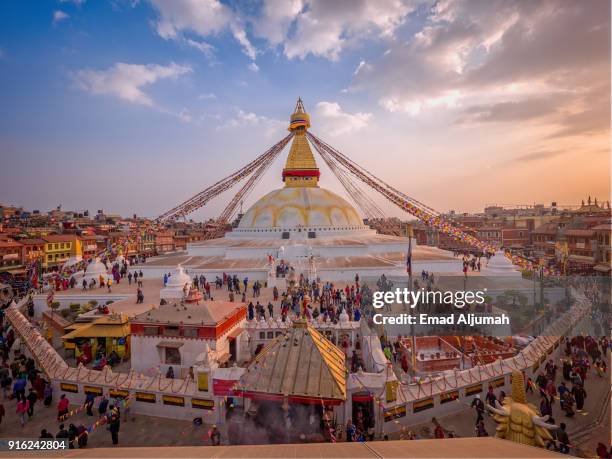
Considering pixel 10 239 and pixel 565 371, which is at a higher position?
pixel 10 239

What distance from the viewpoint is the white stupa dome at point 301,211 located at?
1013 inches

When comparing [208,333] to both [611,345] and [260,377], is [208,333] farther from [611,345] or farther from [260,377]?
[611,345]

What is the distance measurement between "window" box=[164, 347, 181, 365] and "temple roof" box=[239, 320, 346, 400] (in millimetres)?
4908

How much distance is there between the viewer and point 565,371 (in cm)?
Answer: 805

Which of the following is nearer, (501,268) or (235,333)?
(235,333)

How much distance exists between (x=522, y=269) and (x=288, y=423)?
1421cm

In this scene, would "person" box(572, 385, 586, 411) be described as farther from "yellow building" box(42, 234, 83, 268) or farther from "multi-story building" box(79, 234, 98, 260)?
"multi-story building" box(79, 234, 98, 260)

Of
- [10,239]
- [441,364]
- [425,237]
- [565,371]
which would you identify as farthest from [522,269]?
[10,239]

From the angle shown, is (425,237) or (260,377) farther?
(425,237)

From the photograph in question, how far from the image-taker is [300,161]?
2972 centimetres

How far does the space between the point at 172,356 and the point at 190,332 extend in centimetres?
85

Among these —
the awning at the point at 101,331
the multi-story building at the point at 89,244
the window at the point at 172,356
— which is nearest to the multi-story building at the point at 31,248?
the multi-story building at the point at 89,244

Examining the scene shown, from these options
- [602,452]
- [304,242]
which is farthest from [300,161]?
[602,452]

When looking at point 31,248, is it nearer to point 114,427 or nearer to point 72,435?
point 72,435
